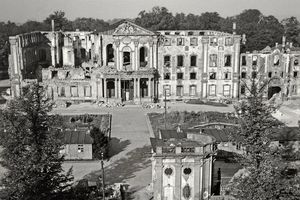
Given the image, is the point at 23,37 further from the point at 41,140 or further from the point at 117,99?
the point at 41,140

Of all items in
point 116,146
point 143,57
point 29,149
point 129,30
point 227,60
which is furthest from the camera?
point 143,57

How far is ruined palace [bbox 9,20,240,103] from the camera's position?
6700cm

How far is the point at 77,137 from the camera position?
146 feet

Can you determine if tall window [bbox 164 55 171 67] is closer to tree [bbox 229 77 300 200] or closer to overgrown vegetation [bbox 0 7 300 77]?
overgrown vegetation [bbox 0 7 300 77]

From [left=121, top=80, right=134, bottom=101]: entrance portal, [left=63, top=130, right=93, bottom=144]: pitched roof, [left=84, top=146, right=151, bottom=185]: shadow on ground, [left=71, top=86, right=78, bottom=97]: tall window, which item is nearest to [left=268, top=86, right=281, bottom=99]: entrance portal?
[left=121, top=80, right=134, bottom=101]: entrance portal

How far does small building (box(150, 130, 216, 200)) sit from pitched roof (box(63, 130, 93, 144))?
13.0 metres

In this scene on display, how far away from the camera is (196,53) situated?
68.1 meters

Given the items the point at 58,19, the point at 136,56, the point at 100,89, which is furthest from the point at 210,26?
the point at 100,89

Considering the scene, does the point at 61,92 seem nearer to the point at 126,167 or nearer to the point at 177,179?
the point at 126,167

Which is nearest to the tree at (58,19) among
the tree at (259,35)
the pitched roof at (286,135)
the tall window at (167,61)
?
the tree at (259,35)

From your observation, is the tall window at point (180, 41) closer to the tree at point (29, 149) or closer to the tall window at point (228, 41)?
the tall window at point (228, 41)

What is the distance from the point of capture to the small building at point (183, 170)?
1249 inches

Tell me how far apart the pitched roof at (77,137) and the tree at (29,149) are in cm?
1332

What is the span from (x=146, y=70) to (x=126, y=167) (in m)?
28.0
